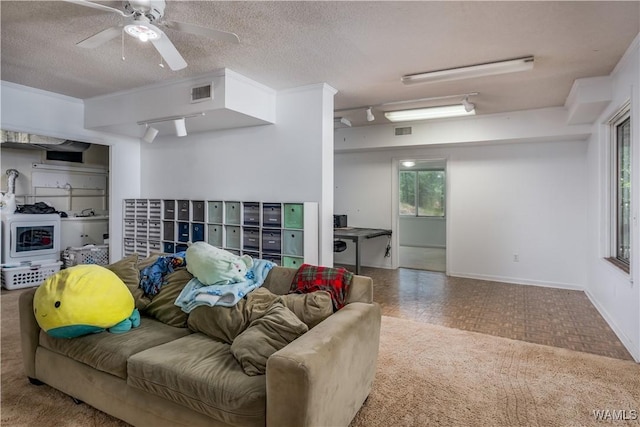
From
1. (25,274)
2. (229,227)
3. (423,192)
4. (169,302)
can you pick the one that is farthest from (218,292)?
(423,192)

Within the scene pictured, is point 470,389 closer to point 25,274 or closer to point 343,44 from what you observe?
point 343,44

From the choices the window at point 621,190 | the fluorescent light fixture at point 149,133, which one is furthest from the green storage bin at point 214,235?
the window at point 621,190

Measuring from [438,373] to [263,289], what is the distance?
138 cm

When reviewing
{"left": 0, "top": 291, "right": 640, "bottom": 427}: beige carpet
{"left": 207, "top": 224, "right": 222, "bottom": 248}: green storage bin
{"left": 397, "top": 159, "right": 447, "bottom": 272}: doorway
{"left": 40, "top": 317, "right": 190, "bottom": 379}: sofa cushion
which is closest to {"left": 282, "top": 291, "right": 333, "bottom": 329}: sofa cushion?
{"left": 0, "top": 291, "right": 640, "bottom": 427}: beige carpet

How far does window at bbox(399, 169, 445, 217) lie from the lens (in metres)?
9.22

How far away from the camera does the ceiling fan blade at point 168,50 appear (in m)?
2.32

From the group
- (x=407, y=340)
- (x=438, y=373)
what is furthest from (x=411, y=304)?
(x=438, y=373)

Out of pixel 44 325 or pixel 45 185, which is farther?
pixel 45 185

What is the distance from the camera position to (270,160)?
14.1 feet

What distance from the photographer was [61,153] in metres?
6.46

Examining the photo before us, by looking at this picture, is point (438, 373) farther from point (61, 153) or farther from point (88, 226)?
point (61, 153)

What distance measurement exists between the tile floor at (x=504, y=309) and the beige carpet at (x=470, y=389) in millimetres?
359

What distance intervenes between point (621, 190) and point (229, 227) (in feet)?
14.1

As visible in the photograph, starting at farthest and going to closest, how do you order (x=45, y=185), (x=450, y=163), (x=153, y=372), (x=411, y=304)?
(x=45, y=185) < (x=450, y=163) < (x=411, y=304) < (x=153, y=372)
